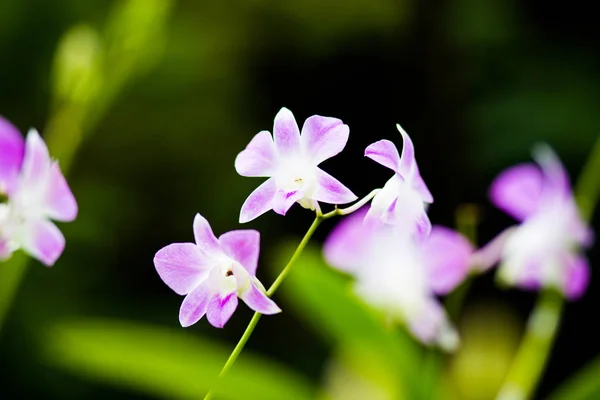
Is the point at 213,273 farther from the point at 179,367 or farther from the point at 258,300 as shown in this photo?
the point at 179,367

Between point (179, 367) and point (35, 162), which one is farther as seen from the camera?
point (179, 367)

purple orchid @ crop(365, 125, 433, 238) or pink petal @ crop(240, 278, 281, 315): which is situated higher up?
purple orchid @ crop(365, 125, 433, 238)

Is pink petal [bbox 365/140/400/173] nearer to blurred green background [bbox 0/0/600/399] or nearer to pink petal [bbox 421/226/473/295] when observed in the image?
pink petal [bbox 421/226/473/295]

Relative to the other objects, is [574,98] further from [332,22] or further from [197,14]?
[197,14]

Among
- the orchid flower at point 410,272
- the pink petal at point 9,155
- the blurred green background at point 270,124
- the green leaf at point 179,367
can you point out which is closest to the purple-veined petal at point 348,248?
the orchid flower at point 410,272

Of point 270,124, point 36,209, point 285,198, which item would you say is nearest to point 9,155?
point 36,209

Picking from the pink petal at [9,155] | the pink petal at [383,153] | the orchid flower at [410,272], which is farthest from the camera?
the orchid flower at [410,272]

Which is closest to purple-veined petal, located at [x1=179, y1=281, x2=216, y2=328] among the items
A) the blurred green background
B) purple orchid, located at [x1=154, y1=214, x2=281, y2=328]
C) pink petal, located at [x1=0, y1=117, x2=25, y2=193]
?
purple orchid, located at [x1=154, y1=214, x2=281, y2=328]

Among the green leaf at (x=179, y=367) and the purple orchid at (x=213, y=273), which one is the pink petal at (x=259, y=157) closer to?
the purple orchid at (x=213, y=273)
